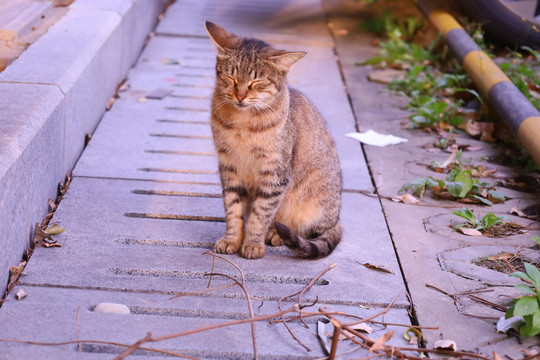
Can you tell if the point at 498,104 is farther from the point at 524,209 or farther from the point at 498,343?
the point at 498,343

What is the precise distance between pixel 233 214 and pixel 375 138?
190 cm

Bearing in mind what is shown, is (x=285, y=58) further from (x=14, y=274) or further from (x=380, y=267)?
(x=14, y=274)

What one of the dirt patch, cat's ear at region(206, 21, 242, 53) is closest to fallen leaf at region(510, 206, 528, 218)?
the dirt patch

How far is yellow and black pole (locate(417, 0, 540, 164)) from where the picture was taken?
4.22 m

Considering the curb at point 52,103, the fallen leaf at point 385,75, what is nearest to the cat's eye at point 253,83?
the curb at point 52,103

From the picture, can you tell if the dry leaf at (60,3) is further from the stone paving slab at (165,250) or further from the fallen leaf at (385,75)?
the fallen leaf at (385,75)

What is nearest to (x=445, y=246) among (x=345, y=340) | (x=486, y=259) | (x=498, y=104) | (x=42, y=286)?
(x=486, y=259)

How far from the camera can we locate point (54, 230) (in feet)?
10.9

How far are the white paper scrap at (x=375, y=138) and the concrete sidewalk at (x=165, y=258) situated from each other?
107 mm

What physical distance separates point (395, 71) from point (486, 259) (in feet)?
11.4

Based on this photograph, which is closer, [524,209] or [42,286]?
[42,286]

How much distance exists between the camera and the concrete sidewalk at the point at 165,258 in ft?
8.73

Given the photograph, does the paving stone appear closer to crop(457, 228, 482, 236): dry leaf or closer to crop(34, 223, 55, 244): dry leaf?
crop(34, 223, 55, 244): dry leaf

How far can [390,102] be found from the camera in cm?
585
